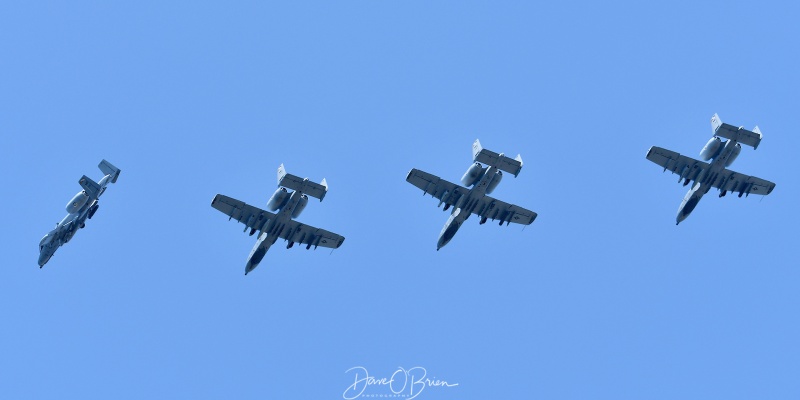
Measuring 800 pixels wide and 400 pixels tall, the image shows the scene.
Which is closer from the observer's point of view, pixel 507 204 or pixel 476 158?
pixel 476 158

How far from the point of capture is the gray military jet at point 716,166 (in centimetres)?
8769

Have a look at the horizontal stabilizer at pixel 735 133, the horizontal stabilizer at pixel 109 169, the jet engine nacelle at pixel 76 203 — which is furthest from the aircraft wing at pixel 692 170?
the jet engine nacelle at pixel 76 203

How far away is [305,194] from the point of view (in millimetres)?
85875

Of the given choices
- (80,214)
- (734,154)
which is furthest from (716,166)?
(80,214)

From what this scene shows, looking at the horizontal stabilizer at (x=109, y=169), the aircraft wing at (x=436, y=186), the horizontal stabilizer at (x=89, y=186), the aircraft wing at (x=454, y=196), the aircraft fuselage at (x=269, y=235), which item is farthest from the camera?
the horizontal stabilizer at (x=109, y=169)

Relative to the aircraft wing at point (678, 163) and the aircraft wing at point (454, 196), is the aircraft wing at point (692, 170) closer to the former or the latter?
the aircraft wing at point (678, 163)

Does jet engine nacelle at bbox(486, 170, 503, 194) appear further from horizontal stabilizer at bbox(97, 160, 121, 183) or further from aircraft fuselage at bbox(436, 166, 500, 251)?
horizontal stabilizer at bbox(97, 160, 121, 183)

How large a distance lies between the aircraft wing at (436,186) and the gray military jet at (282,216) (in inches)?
300

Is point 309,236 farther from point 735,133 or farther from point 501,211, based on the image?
point 735,133

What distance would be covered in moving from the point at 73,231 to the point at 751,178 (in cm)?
4992

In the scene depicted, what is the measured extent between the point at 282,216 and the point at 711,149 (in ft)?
97.8

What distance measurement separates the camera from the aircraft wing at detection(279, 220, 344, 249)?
300ft

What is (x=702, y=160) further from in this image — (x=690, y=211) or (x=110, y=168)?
(x=110, y=168)

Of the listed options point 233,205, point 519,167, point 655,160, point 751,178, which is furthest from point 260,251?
point 751,178
